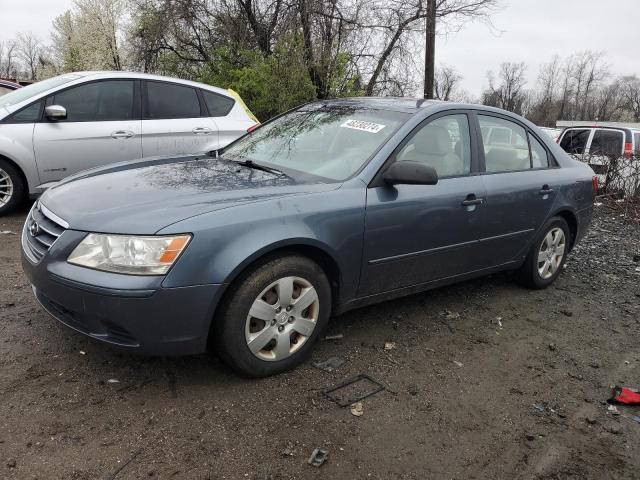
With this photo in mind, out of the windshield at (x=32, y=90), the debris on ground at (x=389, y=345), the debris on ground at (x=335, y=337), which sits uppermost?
the windshield at (x=32, y=90)

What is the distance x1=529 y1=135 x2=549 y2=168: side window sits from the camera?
466 cm

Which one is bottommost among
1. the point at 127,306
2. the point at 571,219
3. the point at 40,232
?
the point at 571,219

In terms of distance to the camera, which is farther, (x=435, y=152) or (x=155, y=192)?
(x=435, y=152)

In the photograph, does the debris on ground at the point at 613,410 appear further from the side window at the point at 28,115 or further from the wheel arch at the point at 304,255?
the side window at the point at 28,115

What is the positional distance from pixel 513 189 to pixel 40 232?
3348 mm

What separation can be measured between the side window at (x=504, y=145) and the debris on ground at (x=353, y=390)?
1943 millimetres

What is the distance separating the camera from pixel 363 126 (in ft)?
12.4

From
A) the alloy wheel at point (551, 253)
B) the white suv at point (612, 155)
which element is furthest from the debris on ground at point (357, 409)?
the white suv at point (612, 155)

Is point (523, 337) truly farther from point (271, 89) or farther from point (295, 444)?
point (271, 89)

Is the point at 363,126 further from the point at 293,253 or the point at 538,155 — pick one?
the point at 538,155

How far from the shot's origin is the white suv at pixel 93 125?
232 inches

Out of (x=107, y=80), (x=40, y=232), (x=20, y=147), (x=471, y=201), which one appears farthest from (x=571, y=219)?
(x=20, y=147)

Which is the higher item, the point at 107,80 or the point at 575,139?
the point at 107,80

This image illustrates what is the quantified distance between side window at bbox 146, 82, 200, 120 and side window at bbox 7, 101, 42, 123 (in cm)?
120
